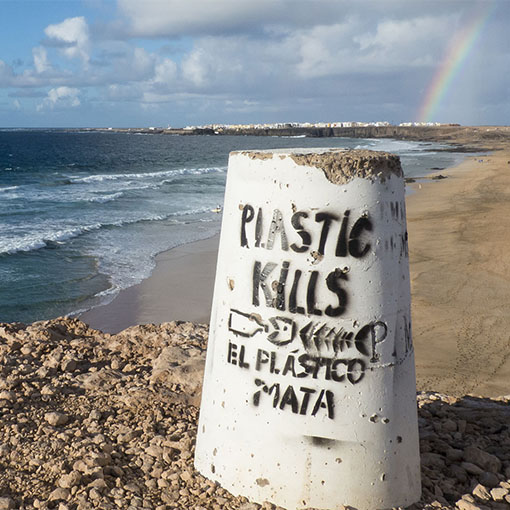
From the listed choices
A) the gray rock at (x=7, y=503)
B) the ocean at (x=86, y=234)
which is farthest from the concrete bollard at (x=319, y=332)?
the ocean at (x=86, y=234)

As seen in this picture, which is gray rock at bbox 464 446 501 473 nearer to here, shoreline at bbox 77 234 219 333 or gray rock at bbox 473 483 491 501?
gray rock at bbox 473 483 491 501

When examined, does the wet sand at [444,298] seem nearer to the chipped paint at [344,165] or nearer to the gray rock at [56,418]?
the gray rock at [56,418]

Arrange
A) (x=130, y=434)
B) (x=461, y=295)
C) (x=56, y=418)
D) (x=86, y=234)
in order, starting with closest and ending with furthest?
(x=130, y=434), (x=56, y=418), (x=461, y=295), (x=86, y=234)

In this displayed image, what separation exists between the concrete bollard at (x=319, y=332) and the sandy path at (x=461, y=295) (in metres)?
4.82

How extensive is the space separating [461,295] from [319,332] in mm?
10078

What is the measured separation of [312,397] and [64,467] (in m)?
1.84

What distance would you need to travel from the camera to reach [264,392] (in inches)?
132

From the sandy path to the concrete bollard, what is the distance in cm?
482

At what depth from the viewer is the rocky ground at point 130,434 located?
3.60 metres

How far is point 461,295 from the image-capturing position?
1243 centimetres

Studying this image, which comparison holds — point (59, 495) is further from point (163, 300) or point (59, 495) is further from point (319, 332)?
point (163, 300)

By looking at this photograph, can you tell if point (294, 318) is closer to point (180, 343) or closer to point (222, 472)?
point (222, 472)

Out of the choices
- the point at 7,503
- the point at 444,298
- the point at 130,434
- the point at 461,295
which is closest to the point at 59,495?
the point at 7,503

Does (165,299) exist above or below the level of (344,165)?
below
